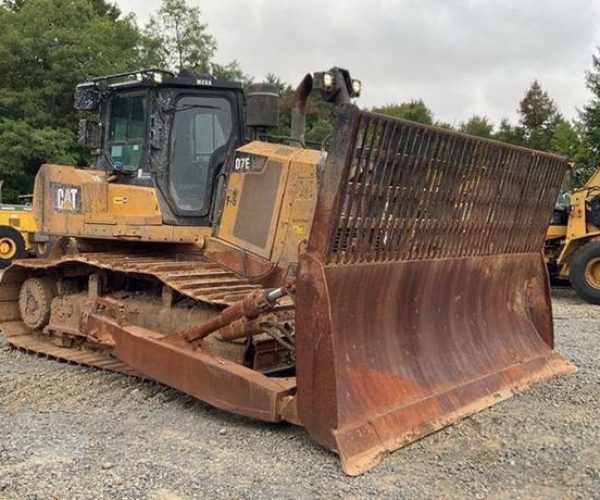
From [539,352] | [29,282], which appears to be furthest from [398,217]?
[29,282]

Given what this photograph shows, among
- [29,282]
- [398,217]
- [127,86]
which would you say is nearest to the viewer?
[398,217]

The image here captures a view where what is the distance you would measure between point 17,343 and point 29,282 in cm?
58

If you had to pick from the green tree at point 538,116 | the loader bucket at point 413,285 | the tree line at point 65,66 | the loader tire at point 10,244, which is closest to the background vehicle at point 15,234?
the loader tire at point 10,244

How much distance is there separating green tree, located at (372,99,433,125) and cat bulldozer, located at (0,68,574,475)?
1531 inches

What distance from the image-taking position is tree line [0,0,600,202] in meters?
22.9

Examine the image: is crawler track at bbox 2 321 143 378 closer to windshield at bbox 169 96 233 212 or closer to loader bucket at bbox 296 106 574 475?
windshield at bbox 169 96 233 212

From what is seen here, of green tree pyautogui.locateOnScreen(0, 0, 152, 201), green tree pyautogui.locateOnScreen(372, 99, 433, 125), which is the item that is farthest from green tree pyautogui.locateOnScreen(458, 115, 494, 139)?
green tree pyautogui.locateOnScreen(0, 0, 152, 201)

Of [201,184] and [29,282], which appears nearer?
[201,184]

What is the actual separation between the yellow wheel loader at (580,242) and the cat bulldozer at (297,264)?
6.00 m

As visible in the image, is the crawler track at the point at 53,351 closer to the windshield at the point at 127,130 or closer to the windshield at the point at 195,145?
the windshield at the point at 195,145

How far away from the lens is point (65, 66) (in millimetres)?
24453

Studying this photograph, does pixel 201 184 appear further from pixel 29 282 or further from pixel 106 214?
pixel 29 282

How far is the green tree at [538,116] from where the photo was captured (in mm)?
38312

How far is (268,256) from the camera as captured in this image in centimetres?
543
